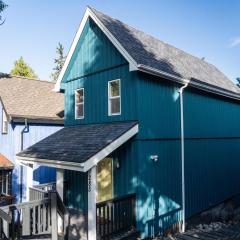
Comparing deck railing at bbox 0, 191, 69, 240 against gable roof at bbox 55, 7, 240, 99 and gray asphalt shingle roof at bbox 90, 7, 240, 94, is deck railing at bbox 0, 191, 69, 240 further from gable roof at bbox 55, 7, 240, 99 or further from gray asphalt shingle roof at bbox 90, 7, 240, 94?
gray asphalt shingle roof at bbox 90, 7, 240, 94

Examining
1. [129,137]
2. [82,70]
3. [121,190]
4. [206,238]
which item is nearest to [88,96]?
[82,70]

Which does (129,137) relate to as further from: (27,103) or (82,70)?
(27,103)

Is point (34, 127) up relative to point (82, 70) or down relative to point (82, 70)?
down

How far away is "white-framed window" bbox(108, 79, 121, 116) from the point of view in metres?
11.7

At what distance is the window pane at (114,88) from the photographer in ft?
38.6

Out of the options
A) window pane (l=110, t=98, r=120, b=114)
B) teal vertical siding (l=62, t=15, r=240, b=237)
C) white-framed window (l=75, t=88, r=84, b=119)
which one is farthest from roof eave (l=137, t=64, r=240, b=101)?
white-framed window (l=75, t=88, r=84, b=119)

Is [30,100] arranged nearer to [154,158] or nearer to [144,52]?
[144,52]

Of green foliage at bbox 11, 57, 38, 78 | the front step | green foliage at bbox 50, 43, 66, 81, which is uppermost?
green foliage at bbox 50, 43, 66, 81

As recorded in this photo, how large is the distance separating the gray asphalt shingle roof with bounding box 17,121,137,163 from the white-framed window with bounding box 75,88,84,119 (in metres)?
0.69

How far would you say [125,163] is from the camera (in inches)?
434

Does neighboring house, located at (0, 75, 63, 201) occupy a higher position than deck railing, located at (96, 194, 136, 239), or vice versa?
neighboring house, located at (0, 75, 63, 201)

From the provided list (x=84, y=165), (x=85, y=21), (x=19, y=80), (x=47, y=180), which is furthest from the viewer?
(x=19, y=80)

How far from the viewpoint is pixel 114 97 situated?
38.8 ft

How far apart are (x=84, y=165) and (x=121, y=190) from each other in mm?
3050
